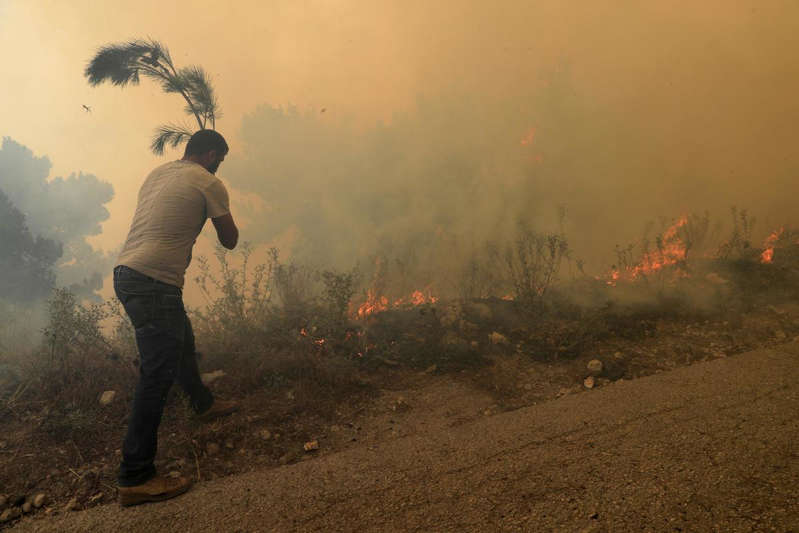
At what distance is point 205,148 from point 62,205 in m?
18.6

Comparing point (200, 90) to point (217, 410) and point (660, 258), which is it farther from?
point (660, 258)

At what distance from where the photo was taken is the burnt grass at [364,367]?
2830mm

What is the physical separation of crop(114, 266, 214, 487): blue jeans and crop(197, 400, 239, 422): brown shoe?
2.12ft

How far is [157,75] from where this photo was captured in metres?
5.49

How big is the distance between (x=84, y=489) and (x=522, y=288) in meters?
4.56

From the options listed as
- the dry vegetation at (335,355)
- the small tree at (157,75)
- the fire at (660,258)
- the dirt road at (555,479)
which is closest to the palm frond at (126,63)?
the small tree at (157,75)

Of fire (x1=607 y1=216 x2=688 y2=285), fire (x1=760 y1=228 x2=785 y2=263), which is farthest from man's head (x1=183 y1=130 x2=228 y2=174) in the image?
fire (x1=760 y1=228 x2=785 y2=263)

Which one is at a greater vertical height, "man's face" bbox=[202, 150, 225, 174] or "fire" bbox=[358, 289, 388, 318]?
"man's face" bbox=[202, 150, 225, 174]

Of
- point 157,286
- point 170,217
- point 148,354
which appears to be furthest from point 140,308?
point 170,217

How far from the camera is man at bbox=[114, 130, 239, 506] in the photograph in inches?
91.5

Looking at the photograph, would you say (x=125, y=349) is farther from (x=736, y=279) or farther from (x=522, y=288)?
(x=736, y=279)

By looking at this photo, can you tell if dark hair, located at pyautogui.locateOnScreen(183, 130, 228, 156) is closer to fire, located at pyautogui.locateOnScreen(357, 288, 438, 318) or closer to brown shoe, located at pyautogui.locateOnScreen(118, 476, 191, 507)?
brown shoe, located at pyautogui.locateOnScreen(118, 476, 191, 507)

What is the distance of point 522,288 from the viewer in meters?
5.30

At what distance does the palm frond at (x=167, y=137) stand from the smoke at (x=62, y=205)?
1154 cm
